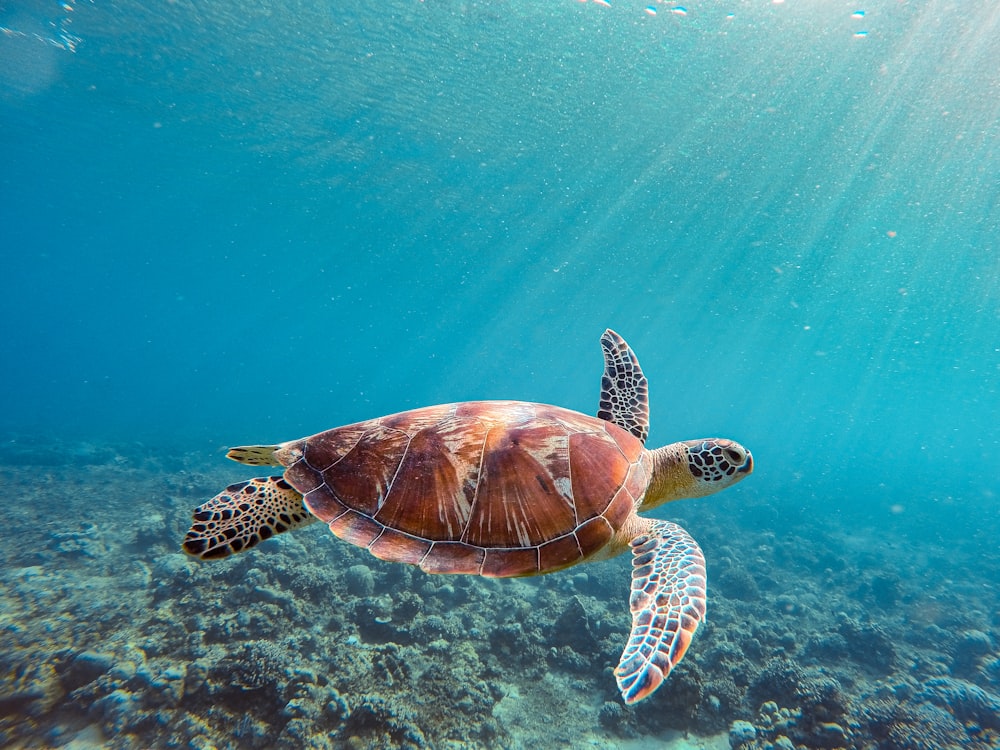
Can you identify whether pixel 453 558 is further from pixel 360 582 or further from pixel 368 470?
pixel 360 582

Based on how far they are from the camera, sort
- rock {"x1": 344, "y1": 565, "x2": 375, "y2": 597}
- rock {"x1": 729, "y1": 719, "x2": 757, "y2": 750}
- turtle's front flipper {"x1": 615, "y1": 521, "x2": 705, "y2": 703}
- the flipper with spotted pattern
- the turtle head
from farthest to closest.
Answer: rock {"x1": 344, "y1": 565, "x2": 375, "y2": 597} < rock {"x1": 729, "y1": 719, "x2": 757, "y2": 750} < the flipper with spotted pattern < the turtle head < turtle's front flipper {"x1": 615, "y1": 521, "x2": 705, "y2": 703}

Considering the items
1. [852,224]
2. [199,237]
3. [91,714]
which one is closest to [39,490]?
[91,714]

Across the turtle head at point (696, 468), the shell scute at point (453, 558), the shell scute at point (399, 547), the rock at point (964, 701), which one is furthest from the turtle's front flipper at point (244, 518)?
the rock at point (964, 701)

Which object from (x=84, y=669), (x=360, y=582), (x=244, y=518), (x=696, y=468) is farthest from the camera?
(x=360, y=582)

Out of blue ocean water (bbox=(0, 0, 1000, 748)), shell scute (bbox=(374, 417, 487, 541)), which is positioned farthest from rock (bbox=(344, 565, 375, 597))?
blue ocean water (bbox=(0, 0, 1000, 748))

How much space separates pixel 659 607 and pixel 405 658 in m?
3.35

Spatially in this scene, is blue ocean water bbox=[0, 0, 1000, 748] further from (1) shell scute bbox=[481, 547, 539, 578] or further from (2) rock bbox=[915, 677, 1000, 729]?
(1) shell scute bbox=[481, 547, 539, 578]

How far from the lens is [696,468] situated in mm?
3426

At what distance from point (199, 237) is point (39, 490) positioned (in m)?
34.0

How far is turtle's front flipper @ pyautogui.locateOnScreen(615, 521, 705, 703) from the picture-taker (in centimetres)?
210

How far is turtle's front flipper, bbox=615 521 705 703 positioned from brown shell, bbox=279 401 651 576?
0.33 metres

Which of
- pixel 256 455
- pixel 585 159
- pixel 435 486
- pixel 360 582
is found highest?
pixel 585 159

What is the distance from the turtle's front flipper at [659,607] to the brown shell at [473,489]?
33cm

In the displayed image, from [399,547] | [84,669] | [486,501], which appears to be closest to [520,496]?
[486,501]
